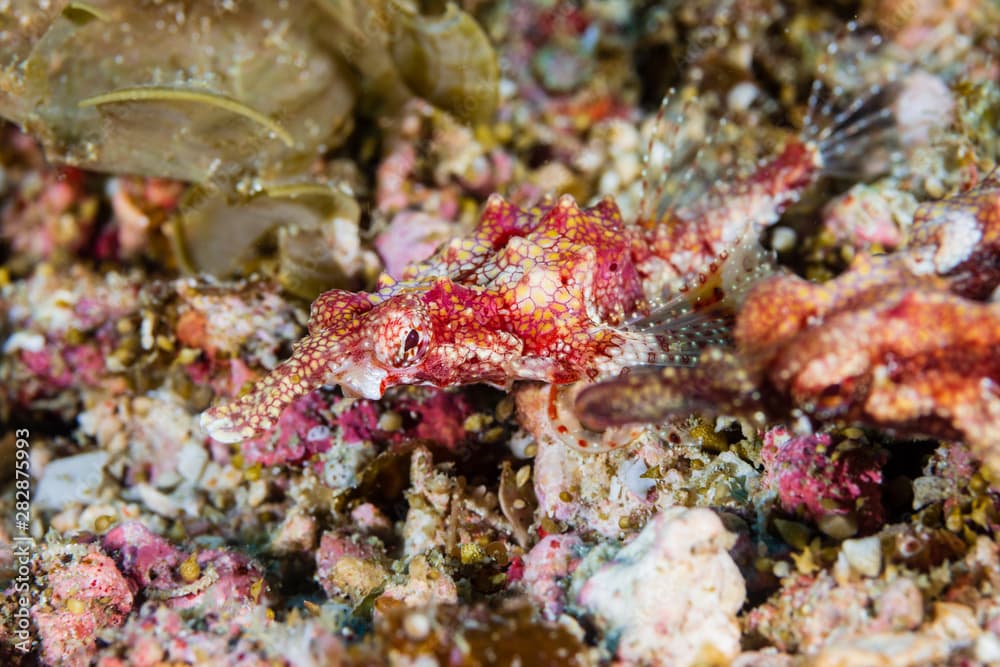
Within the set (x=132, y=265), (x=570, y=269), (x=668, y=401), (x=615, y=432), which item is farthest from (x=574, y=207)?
(x=132, y=265)

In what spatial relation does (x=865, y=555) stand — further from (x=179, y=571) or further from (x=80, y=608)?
(x=80, y=608)

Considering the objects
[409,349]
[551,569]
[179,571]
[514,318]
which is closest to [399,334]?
[409,349]

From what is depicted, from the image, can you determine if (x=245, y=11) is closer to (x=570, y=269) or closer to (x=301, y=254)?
(x=301, y=254)

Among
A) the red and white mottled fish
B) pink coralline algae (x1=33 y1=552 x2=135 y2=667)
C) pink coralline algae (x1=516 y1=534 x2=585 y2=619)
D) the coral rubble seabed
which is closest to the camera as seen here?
the coral rubble seabed

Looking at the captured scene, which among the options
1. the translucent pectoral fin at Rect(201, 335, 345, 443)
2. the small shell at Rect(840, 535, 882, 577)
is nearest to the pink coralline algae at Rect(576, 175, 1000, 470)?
the small shell at Rect(840, 535, 882, 577)

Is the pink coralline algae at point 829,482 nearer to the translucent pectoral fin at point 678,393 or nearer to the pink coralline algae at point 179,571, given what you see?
the translucent pectoral fin at point 678,393

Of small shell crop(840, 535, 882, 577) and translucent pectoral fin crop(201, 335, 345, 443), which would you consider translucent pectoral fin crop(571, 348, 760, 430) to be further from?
translucent pectoral fin crop(201, 335, 345, 443)
